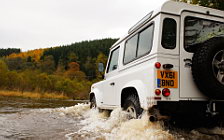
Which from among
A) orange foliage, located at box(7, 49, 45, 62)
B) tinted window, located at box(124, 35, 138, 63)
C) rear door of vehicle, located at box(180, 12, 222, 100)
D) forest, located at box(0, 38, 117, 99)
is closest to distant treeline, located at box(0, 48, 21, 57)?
forest, located at box(0, 38, 117, 99)

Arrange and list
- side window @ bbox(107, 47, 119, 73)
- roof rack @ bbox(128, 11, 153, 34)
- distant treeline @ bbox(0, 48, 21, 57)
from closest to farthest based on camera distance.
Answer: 1. roof rack @ bbox(128, 11, 153, 34)
2. side window @ bbox(107, 47, 119, 73)
3. distant treeline @ bbox(0, 48, 21, 57)

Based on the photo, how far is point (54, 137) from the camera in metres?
3.92

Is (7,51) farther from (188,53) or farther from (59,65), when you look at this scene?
(188,53)

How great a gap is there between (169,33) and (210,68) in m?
0.89

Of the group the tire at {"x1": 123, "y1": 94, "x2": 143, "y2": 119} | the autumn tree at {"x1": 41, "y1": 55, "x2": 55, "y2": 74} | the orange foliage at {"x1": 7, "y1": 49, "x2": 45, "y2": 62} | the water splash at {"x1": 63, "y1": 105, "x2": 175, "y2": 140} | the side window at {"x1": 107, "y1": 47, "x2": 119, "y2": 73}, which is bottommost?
the water splash at {"x1": 63, "y1": 105, "x2": 175, "y2": 140}

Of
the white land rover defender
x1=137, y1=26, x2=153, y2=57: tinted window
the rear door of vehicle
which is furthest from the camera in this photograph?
x1=137, y1=26, x2=153, y2=57: tinted window

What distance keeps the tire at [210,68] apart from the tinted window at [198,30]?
1.14 ft

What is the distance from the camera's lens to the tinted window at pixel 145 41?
149 inches

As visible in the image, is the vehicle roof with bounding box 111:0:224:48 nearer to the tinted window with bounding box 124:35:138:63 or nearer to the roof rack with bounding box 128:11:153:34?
the roof rack with bounding box 128:11:153:34

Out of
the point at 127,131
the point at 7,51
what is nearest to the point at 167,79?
the point at 127,131

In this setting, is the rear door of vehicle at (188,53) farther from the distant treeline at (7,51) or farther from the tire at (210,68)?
the distant treeline at (7,51)

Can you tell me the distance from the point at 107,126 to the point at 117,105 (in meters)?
0.53

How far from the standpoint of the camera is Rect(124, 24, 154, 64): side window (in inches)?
151

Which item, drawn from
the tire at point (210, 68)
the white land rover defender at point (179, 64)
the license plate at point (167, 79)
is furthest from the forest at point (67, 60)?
the tire at point (210, 68)
